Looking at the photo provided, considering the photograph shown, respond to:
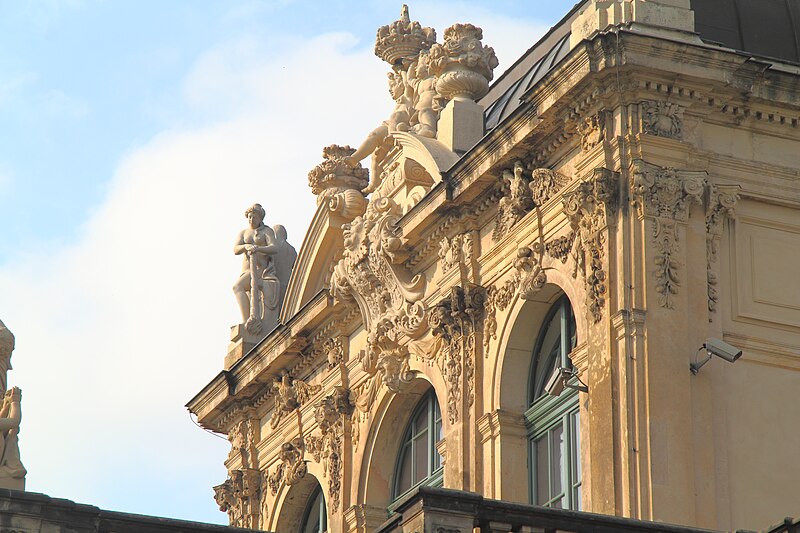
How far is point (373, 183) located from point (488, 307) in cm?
399

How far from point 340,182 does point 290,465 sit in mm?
3812

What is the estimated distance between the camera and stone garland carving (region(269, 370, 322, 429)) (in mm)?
30797

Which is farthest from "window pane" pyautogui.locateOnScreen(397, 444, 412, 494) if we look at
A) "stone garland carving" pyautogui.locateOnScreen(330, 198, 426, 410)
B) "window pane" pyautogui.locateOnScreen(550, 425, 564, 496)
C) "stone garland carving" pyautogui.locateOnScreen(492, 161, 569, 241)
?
"window pane" pyautogui.locateOnScreen(550, 425, 564, 496)

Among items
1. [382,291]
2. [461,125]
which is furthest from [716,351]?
[382,291]

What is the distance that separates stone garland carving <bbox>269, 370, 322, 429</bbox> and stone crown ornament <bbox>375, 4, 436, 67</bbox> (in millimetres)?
4345

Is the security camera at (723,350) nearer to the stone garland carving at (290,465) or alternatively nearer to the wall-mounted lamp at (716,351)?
the wall-mounted lamp at (716,351)

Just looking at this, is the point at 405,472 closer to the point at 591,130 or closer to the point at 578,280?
the point at 578,280

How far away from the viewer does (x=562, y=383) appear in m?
24.3

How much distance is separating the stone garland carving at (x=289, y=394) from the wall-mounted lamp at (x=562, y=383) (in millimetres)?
6113

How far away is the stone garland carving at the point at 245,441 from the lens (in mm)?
32375

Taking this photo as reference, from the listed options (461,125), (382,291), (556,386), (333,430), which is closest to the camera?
(556,386)

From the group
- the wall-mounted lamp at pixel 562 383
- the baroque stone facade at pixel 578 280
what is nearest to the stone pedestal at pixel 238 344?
the baroque stone facade at pixel 578 280

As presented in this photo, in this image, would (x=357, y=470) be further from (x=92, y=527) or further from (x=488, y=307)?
(x=92, y=527)

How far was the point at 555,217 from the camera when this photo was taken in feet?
82.0
